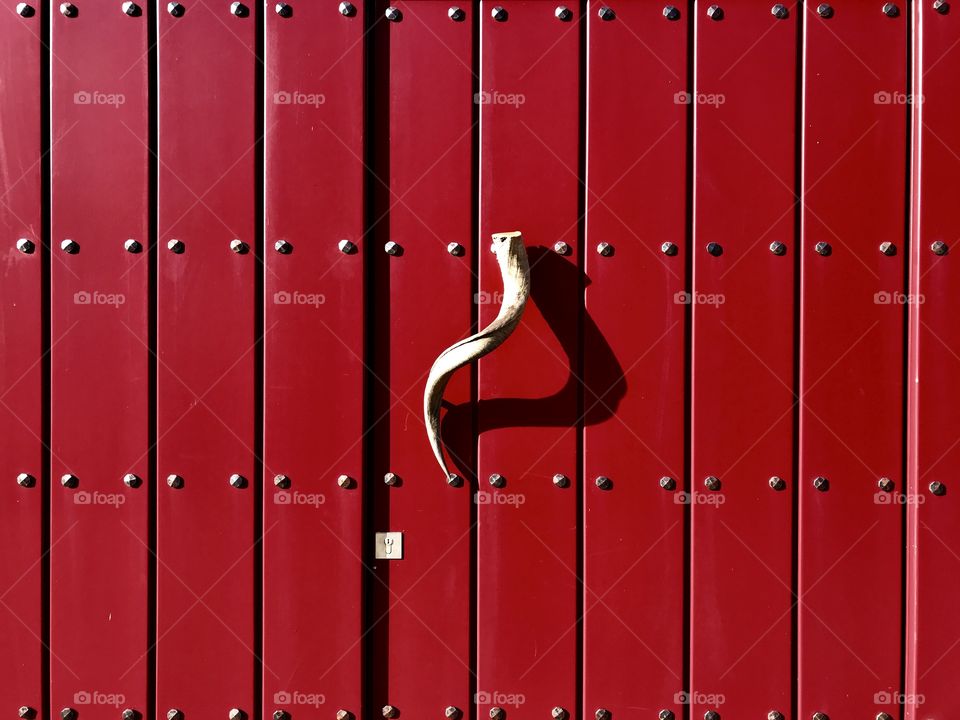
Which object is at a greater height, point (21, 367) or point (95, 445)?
point (21, 367)

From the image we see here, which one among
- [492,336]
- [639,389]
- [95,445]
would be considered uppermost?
[492,336]

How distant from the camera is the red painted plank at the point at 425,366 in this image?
2.13 metres

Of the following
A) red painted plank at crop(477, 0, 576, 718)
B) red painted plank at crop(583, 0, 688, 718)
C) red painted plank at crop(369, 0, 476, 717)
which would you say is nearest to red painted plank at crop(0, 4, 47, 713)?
red painted plank at crop(369, 0, 476, 717)

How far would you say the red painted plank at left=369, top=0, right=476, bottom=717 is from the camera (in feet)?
6.99

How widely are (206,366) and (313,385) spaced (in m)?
0.28

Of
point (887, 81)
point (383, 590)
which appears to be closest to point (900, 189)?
point (887, 81)

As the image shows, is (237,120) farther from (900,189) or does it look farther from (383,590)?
(900,189)

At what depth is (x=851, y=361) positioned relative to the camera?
2.11m

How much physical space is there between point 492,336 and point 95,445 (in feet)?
3.51

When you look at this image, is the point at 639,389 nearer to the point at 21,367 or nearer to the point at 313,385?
the point at 313,385

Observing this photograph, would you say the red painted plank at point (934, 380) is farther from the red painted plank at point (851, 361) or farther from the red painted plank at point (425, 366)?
the red painted plank at point (425, 366)

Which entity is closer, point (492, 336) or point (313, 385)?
point (492, 336)

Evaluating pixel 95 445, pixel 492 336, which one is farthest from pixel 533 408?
pixel 95 445

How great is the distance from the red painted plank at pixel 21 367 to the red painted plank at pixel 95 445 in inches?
1.7
